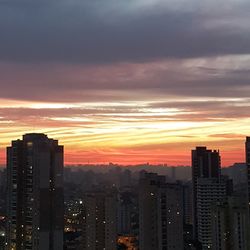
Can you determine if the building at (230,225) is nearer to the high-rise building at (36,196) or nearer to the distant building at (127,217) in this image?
the high-rise building at (36,196)

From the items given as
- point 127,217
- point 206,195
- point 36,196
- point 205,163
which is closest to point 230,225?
point 36,196

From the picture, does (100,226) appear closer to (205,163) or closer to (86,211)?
(86,211)

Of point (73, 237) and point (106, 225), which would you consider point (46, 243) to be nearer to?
point (106, 225)

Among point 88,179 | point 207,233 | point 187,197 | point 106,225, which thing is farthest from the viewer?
point 88,179

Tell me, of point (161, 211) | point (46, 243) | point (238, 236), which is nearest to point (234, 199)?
point (238, 236)

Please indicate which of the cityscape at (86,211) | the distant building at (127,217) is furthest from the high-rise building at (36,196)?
the distant building at (127,217)

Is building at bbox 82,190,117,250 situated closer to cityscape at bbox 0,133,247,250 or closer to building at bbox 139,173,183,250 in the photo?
cityscape at bbox 0,133,247,250
